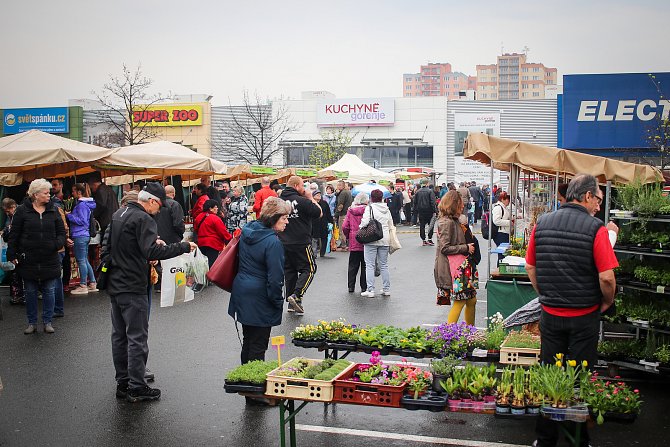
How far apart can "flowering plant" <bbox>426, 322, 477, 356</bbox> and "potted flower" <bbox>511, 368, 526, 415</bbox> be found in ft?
4.43

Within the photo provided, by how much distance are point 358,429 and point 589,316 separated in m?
2.24

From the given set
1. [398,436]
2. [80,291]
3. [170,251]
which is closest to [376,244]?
[80,291]

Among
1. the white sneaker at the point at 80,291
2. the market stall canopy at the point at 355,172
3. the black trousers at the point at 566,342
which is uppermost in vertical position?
the market stall canopy at the point at 355,172

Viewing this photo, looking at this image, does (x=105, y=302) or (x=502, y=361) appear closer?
(x=502, y=361)

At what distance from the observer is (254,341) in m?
7.17

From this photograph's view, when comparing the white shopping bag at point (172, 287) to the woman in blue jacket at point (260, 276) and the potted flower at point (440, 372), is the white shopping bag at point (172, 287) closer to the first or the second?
the woman in blue jacket at point (260, 276)

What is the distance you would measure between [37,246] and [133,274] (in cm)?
354

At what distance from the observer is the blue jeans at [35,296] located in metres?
10.1

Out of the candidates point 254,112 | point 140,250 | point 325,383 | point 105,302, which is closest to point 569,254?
point 325,383

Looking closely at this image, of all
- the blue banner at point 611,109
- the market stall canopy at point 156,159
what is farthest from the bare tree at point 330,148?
the market stall canopy at point 156,159

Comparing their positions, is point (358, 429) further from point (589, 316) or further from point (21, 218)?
point (21, 218)

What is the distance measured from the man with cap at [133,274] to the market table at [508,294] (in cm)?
400

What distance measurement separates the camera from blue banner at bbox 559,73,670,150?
18109mm

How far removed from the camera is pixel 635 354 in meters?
7.45
